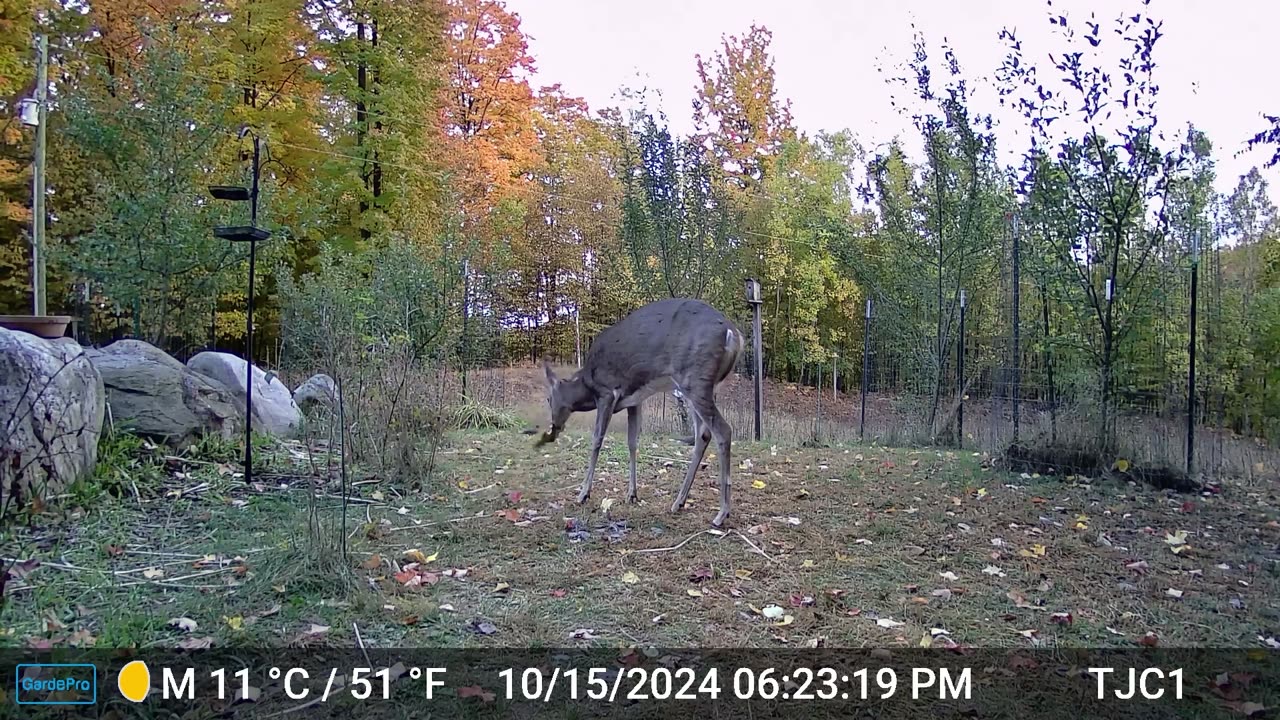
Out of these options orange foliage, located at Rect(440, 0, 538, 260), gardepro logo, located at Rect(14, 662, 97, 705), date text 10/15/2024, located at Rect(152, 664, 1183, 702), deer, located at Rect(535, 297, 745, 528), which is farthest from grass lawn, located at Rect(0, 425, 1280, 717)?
orange foliage, located at Rect(440, 0, 538, 260)

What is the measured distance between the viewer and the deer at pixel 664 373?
5070mm

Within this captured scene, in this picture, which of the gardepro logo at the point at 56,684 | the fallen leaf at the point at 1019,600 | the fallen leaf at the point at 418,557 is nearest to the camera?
the gardepro logo at the point at 56,684

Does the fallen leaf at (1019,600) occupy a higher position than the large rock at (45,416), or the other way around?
the large rock at (45,416)

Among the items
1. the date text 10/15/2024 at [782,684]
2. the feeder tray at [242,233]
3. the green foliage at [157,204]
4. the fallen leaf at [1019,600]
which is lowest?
the date text 10/15/2024 at [782,684]

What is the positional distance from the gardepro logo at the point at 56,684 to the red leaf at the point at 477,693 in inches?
45.8

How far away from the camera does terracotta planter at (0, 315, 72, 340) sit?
17.7 ft

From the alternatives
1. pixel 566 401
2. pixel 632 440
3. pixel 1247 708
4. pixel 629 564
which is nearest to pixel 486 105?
pixel 566 401

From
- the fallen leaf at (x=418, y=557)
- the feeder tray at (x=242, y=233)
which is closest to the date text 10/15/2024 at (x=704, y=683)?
the fallen leaf at (x=418, y=557)

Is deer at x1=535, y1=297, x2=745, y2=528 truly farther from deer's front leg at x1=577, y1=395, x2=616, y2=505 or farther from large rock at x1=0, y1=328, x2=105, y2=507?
large rock at x1=0, y1=328, x2=105, y2=507

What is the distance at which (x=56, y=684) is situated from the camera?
2.41 m

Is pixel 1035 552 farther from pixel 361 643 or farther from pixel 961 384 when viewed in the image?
pixel 961 384

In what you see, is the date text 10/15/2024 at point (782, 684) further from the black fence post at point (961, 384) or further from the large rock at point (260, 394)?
the black fence post at point (961, 384)

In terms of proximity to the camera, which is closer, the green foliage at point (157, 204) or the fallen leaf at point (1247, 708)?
the fallen leaf at point (1247, 708)

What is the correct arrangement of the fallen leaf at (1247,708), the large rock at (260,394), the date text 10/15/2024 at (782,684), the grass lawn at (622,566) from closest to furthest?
1. the fallen leaf at (1247,708)
2. the date text 10/15/2024 at (782,684)
3. the grass lawn at (622,566)
4. the large rock at (260,394)
